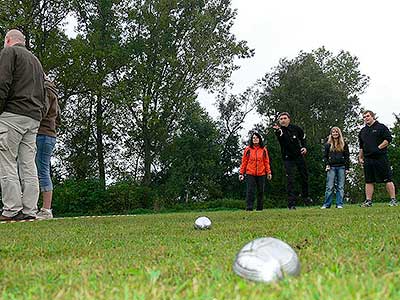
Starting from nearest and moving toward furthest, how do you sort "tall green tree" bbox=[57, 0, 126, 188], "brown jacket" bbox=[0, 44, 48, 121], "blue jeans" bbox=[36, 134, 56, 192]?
"brown jacket" bbox=[0, 44, 48, 121]
"blue jeans" bbox=[36, 134, 56, 192]
"tall green tree" bbox=[57, 0, 126, 188]

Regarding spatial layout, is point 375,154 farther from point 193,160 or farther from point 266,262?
point 193,160

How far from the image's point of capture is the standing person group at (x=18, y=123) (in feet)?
21.8

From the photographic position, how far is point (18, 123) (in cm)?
674

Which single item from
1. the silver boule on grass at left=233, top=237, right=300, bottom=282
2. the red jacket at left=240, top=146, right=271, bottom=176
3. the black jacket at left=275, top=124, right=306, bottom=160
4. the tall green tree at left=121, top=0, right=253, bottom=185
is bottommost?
the silver boule on grass at left=233, top=237, right=300, bottom=282

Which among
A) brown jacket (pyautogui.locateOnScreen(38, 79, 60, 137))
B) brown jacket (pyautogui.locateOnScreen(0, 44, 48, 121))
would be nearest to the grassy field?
brown jacket (pyautogui.locateOnScreen(0, 44, 48, 121))

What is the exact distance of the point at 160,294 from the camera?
1774 millimetres

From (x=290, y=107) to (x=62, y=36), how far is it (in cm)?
1624

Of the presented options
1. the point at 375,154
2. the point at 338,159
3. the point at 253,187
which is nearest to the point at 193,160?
the point at 338,159

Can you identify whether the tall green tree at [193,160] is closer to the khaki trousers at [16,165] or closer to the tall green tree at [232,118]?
the tall green tree at [232,118]

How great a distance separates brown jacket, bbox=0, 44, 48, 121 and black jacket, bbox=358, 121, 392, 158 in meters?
6.58

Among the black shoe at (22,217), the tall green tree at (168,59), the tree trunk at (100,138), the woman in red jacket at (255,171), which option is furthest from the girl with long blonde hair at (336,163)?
the tree trunk at (100,138)

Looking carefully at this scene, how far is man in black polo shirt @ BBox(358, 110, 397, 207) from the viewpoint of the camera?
34.9 feet

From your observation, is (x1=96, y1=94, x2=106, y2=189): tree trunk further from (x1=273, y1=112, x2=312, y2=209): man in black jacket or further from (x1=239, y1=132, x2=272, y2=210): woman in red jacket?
(x1=273, y1=112, x2=312, y2=209): man in black jacket

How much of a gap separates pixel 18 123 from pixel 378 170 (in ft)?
22.7
